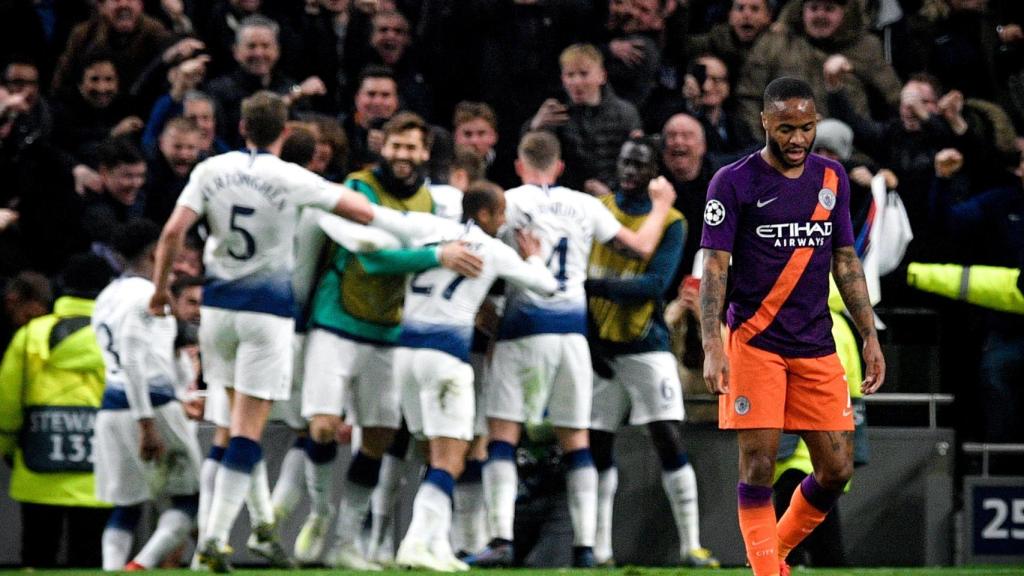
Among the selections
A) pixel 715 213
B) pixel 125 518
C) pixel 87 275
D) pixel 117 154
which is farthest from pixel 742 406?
pixel 117 154

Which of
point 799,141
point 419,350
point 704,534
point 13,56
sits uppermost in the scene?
point 13,56

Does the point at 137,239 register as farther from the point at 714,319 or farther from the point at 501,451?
the point at 714,319

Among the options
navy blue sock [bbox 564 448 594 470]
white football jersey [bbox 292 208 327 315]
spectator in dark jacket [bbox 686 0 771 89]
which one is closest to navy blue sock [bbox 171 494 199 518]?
white football jersey [bbox 292 208 327 315]

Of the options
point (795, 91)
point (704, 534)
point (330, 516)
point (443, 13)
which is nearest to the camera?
point (795, 91)

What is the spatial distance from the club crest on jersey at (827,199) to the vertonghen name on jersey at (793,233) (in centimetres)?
8

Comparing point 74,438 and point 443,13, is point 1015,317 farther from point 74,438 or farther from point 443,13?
point 74,438

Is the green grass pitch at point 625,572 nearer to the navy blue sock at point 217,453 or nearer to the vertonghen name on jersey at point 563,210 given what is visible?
the navy blue sock at point 217,453

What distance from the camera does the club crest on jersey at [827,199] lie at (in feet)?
26.3

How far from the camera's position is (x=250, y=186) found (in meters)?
10.4

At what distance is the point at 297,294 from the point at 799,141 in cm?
457

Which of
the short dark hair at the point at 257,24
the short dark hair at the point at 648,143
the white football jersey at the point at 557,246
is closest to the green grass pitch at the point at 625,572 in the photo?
the white football jersey at the point at 557,246

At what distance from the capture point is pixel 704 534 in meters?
12.7

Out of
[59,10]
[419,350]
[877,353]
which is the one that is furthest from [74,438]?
[877,353]

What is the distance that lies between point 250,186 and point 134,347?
139 cm
